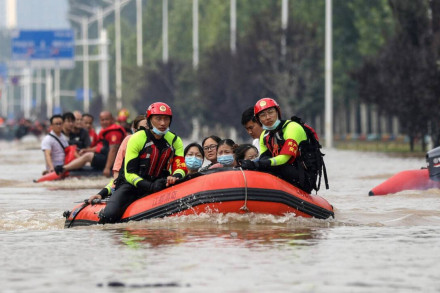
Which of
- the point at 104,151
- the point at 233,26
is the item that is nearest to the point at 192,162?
the point at 104,151

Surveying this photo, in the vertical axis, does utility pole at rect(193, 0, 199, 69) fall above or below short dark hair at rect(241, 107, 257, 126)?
above

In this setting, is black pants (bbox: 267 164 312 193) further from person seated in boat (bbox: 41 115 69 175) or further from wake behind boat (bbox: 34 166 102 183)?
wake behind boat (bbox: 34 166 102 183)

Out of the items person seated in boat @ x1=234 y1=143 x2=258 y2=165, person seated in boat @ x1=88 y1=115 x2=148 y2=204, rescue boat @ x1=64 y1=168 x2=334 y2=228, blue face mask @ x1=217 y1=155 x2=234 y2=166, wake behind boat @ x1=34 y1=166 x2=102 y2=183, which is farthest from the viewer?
wake behind boat @ x1=34 y1=166 x2=102 y2=183

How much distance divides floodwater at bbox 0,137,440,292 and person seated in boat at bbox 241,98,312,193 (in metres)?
0.62

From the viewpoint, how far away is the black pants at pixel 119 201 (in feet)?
52.5

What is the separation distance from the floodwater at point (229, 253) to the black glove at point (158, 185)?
48 cm

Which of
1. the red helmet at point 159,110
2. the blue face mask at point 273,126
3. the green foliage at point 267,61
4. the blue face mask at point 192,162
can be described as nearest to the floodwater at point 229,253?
the blue face mask at point 273,126

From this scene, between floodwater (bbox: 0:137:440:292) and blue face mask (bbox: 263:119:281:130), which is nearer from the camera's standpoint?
floodwater (bbox: 0:137:440:292)

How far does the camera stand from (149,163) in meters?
16.1

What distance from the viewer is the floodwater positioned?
1055cm

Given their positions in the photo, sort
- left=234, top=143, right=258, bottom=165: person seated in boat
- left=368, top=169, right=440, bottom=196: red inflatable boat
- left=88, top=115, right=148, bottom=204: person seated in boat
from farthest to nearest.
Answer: left=368, top=169, right=440, bottom=196: red inflatable boat, left=234, top=143, right=258, bottom=165: person seated in boat, left=88, top=115, right=148, bottom=204: person seated in boat

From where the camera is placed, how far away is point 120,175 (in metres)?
16.4

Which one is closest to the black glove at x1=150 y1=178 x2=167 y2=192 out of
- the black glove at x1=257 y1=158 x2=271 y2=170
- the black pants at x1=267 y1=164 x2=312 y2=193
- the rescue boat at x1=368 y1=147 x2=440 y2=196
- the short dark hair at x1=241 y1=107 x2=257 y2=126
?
the black glove at x1=257 y1=158 x2=271 y2=170

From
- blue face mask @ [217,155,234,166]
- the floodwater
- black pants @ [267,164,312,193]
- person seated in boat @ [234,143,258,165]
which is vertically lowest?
the floodwater
